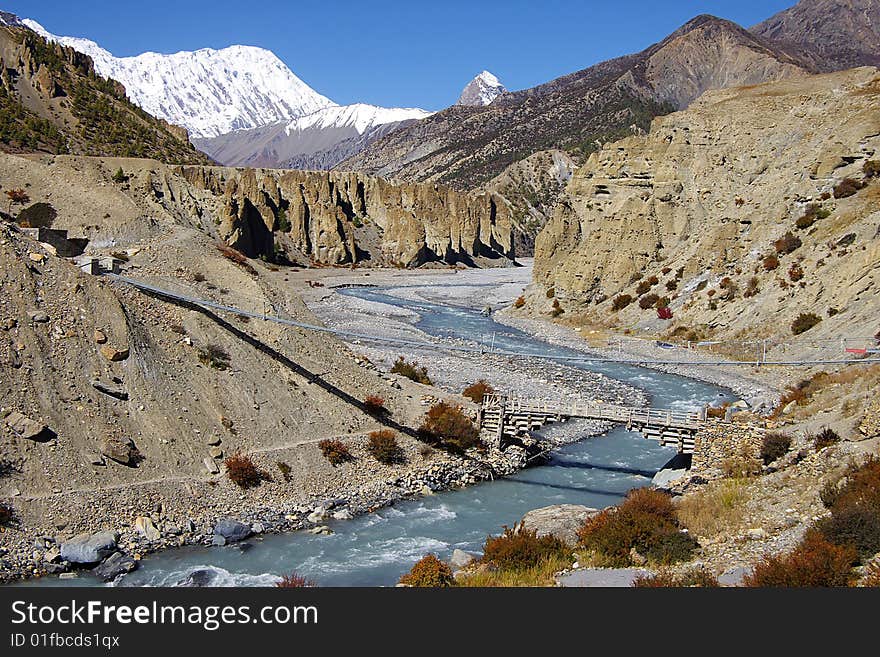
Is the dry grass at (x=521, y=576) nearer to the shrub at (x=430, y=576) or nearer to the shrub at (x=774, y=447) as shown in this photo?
the shrub at (x=430, y=576)

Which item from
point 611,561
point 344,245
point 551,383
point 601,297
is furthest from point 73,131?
point 611,561

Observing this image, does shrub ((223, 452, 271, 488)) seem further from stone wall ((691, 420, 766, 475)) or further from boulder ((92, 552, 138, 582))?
stone wall ((691, 420, 766, 475))

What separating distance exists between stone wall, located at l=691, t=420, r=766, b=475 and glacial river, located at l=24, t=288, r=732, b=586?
1844 mm

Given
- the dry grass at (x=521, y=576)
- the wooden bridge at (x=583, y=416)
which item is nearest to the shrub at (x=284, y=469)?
the wooden bridge at (x=583, y=416)

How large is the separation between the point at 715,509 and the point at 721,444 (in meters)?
5.86

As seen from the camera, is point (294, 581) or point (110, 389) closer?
point (294, 581)

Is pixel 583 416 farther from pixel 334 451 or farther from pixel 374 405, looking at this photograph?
pixel 334 451

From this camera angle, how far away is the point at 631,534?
46.0 ft

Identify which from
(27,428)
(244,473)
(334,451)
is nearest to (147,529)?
(244,473)

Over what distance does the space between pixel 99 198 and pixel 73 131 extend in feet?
179

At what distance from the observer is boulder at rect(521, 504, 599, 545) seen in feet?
50.7

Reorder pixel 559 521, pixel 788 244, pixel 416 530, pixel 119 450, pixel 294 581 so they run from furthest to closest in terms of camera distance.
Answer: pixel 788 244 → pixel 416 530 → pixel 119 450 → pixel 559 521 → pixel 294 581

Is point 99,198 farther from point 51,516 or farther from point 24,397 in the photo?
point 51,516

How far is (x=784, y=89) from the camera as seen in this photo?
2039 inches
